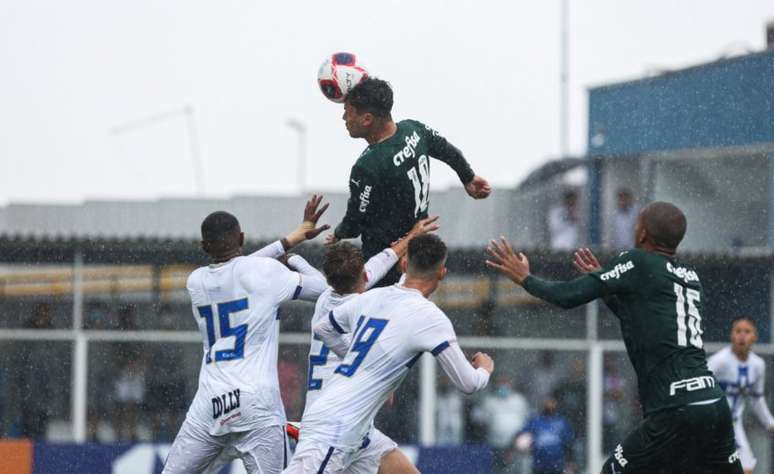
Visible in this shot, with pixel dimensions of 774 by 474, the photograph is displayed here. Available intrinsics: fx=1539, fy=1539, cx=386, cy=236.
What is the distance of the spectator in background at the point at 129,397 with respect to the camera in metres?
21.1

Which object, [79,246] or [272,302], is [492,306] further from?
[272,302]

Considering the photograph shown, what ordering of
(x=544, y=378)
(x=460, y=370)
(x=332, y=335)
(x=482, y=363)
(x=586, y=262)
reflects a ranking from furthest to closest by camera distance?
1. (x=544, y=378)
2. (x=586, y=262)
3. (x=332, y=335)
4. (x=482, y=363)
5. (x=460, y=370)

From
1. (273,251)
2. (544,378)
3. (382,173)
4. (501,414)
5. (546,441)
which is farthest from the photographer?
(544,378)

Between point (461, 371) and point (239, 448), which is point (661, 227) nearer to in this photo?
point (461, 371)

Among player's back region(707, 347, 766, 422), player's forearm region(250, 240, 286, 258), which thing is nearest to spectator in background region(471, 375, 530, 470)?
player's back region(707, 347, 766, 422)

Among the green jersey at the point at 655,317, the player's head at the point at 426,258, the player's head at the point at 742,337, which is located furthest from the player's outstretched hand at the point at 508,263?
the player's head at the point at 742,337

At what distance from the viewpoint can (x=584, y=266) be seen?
948 centimetres

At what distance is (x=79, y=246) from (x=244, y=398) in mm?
13240

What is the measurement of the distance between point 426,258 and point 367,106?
50.3 inches

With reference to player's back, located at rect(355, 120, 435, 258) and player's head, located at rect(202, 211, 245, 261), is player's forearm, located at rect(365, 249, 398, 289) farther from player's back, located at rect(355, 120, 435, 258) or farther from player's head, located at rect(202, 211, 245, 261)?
player's head, located at rect(202, 211, 245, 261)

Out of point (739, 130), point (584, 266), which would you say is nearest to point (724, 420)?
point (584, 266)

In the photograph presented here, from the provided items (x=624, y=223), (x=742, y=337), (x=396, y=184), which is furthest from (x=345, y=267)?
(x=624, y=223)

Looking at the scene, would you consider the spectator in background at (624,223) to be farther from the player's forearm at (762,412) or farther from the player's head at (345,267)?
the player's head at (345,267)

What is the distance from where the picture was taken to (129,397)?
69.9ft
